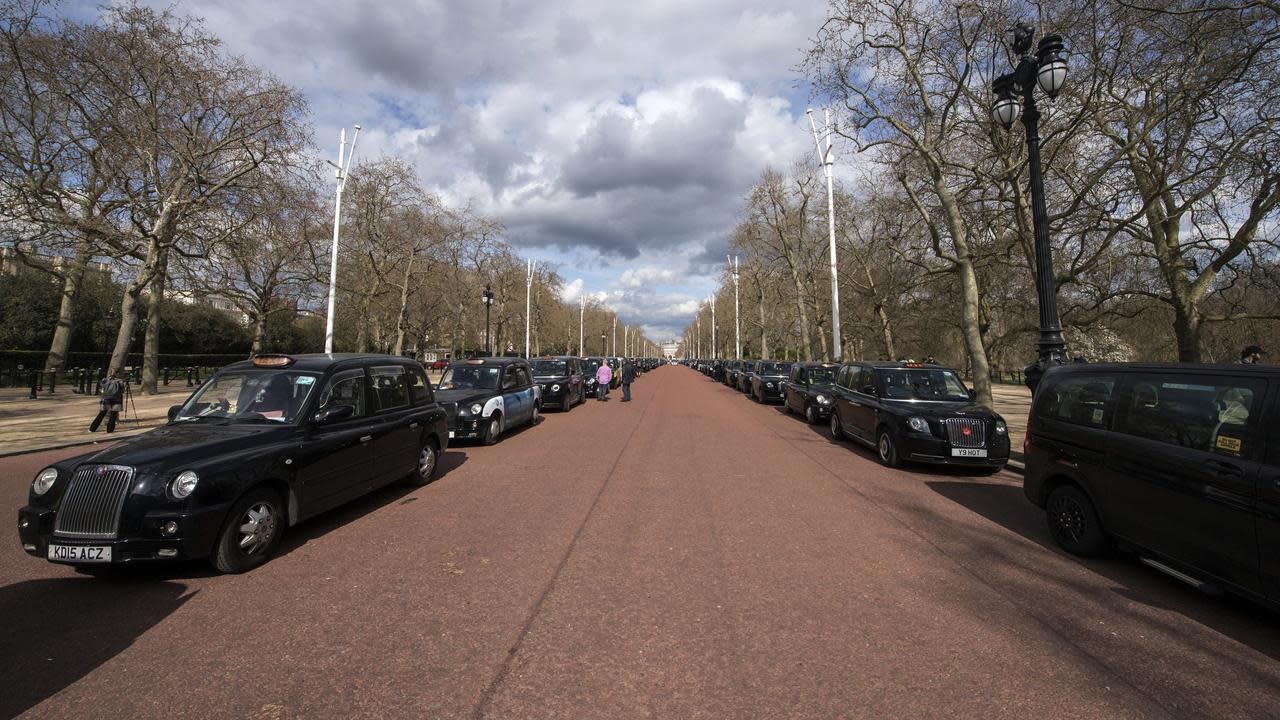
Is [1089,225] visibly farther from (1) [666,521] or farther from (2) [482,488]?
(2) [482,488]

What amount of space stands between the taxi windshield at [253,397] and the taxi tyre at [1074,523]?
7425 millimetres

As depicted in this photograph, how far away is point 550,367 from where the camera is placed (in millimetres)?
21188

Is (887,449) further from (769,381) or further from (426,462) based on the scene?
(769,381)

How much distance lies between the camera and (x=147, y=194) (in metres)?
20.1

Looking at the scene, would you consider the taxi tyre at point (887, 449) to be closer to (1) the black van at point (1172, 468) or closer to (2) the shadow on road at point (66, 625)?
(1) the black van at point (1172, 468)

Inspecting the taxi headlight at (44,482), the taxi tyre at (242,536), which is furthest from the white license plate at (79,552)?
the taxi tyre at (242,536)

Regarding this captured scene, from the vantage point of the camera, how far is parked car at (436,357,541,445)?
11.6m

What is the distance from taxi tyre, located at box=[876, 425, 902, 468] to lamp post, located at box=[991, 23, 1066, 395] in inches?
98.5

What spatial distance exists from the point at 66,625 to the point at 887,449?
33.1 ft

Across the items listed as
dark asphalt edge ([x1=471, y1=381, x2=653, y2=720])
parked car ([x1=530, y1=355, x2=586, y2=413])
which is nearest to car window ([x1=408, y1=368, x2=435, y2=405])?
dark asphalt edge ([x1=471, y1=381, x2=653, y2=720])

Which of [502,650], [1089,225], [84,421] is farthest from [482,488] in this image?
[1089,225]

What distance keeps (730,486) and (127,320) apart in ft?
76.3

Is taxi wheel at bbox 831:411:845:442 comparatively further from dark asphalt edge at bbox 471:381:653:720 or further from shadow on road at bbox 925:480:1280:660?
dark asphalt edge at bbox 471:381:653:720

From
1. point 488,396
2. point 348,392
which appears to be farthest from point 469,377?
point 348,392
